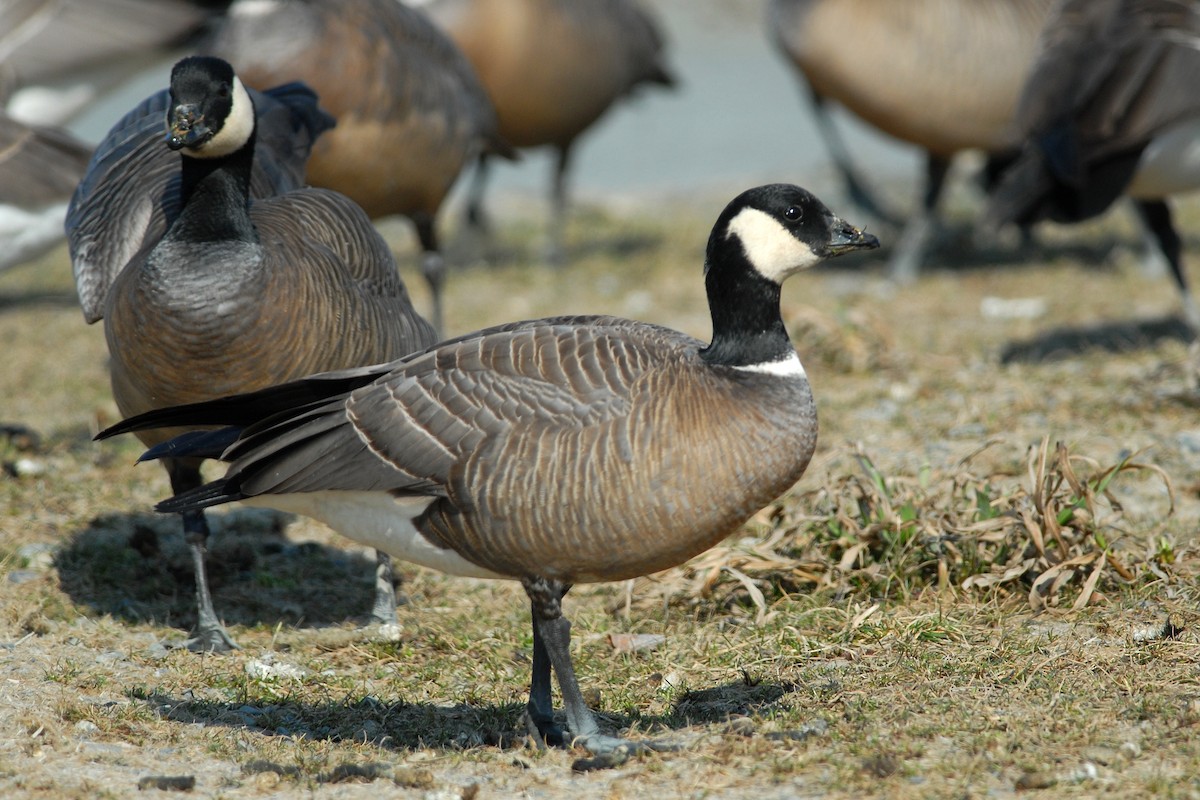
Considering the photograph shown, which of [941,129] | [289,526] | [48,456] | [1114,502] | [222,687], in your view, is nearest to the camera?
[222,687]

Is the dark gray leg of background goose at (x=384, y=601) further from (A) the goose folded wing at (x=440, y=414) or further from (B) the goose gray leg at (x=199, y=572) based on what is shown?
(A) the goose folded wing at (x=440, y=414)

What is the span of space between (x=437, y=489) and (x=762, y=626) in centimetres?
137

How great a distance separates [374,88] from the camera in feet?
23.6

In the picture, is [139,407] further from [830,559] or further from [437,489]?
[830,559]

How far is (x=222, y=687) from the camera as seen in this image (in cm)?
432

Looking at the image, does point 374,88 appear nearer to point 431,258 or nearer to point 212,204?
point 431,258

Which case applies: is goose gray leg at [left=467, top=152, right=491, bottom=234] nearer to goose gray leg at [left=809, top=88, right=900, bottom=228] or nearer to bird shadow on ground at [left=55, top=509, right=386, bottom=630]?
Answer: goose gray leg at [left=809, top=88, right=900, bottom=228]

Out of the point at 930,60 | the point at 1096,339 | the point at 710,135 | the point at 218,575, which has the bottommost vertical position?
the point at 710,135

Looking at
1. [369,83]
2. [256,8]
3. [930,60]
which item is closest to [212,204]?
[369,83]

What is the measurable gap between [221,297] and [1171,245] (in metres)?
5.40

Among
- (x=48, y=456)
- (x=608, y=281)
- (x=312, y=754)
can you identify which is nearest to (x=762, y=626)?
(x=312, y=754)

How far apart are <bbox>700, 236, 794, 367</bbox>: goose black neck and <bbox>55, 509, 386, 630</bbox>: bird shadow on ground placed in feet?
6.43

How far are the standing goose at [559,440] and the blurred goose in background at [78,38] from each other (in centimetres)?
495

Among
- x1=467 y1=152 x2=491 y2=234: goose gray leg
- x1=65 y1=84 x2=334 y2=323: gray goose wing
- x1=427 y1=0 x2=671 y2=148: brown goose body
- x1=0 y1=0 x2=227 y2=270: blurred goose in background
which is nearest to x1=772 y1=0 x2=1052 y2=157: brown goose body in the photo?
x1=427 y1=0 x2=671 y2=148: brown goose body
